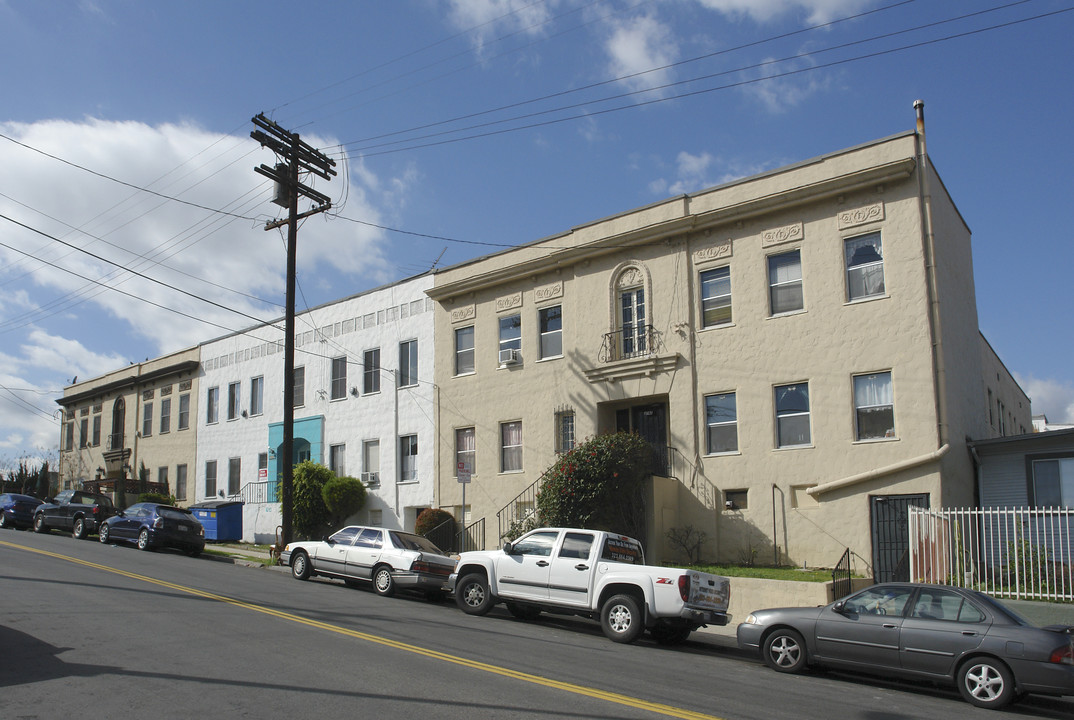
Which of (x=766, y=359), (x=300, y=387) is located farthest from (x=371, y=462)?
(x=766, y=359)

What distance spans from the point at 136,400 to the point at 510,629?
3368 centimetres

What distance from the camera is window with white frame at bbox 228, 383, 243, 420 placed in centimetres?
3525

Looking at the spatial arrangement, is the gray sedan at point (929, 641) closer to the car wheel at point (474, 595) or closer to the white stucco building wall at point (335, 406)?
the car wheel at point (474, 595)

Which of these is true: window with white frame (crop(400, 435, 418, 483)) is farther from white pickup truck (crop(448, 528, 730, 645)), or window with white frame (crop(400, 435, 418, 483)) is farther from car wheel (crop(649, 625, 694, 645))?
car wheel (crop(649, 625, 694, 645))

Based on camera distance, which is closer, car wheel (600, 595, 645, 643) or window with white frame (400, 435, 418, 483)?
car wheel (600, 595, 645, 643)

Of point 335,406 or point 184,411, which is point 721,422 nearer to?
point 335,406

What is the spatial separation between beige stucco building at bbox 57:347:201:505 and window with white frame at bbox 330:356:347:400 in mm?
10301

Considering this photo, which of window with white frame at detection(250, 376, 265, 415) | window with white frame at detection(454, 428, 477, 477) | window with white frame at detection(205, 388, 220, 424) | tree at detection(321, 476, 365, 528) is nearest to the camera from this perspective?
window with white frame at detection(454, 428, 477, 477)

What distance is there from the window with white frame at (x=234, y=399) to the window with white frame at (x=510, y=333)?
14.8 meters

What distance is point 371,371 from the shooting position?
2908 cm

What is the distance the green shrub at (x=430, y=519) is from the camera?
971 inches

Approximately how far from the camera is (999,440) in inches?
693

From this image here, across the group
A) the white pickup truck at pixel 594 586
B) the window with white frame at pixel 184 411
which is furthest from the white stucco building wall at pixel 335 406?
the white pickup truck at pixel 594 586


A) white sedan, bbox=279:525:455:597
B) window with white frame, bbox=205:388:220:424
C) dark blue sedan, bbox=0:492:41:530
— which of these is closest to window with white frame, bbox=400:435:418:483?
white sedan, bbox=279:525:455:597
